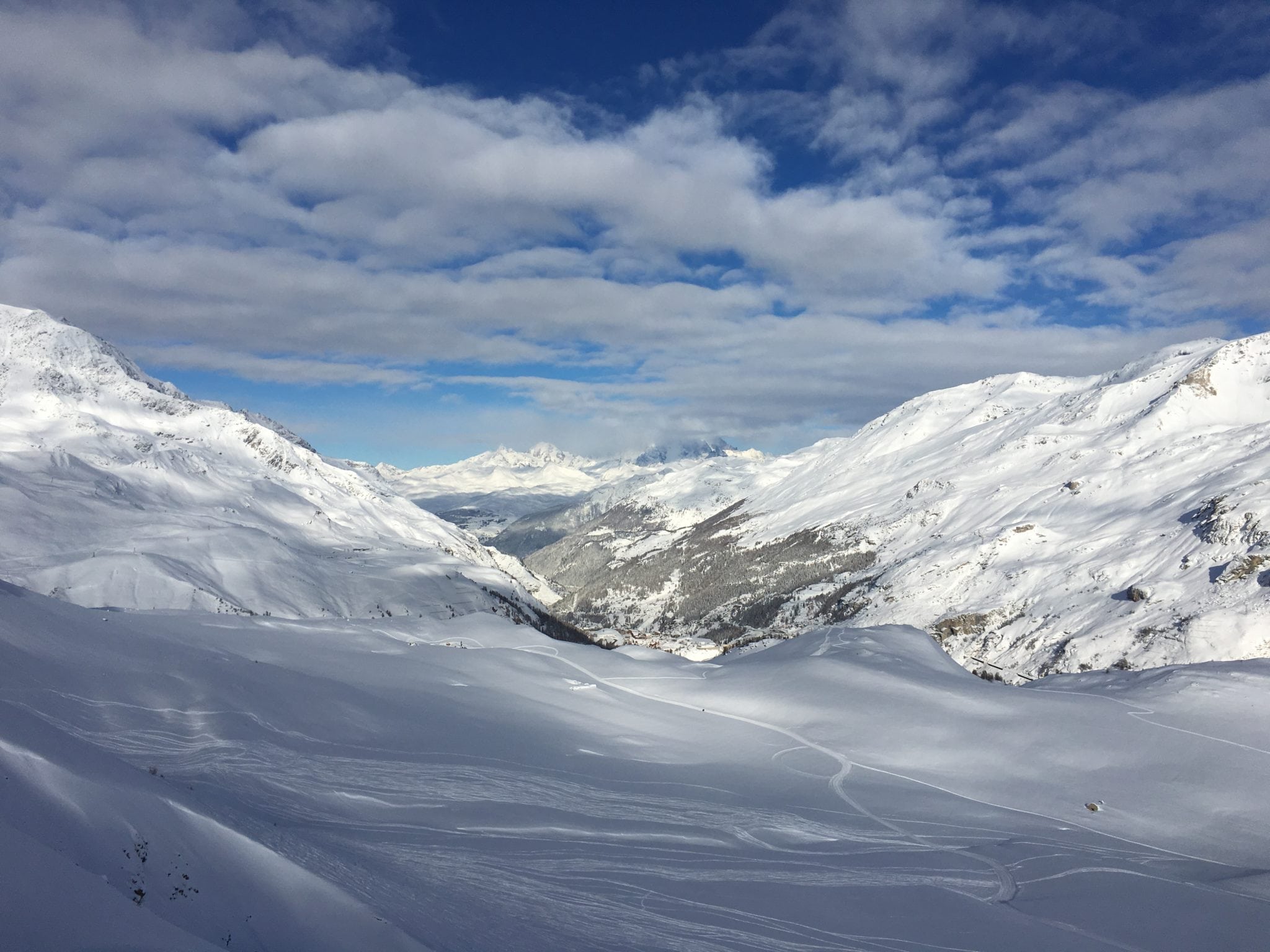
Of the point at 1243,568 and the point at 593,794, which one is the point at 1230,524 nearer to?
the point at 1243,568

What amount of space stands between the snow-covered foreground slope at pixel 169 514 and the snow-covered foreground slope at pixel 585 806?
46.9 m

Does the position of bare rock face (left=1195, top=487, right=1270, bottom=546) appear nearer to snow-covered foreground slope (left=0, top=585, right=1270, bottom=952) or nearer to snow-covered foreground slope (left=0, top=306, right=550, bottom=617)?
snow-covered foreground slope (left=0, top=585, right=1270, bottom=952)

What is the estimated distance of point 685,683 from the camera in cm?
2914

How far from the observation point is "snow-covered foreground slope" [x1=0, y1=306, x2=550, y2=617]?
61.5 m

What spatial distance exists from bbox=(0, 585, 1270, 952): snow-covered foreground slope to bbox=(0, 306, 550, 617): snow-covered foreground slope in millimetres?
46895

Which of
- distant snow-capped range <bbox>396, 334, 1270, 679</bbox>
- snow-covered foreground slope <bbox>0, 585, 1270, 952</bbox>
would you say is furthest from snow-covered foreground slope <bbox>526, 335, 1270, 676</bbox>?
snow-covered foreground slope <bbox>0, 585, 1270, 952</bbox>

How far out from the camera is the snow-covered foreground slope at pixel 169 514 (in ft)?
202

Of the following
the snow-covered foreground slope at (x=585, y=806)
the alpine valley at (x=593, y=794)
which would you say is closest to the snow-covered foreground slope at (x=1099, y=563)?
Answer: the alpine valley at (x=593, y=794)

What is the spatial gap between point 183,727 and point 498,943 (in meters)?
8.50

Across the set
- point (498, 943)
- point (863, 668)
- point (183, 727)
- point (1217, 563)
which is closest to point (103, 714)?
point (183, 727)

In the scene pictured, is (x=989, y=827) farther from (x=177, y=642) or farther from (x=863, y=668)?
(x=177, y=642)

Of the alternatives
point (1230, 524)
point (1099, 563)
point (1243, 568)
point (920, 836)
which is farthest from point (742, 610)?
point (920, 836)

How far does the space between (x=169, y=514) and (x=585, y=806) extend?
9540 cm

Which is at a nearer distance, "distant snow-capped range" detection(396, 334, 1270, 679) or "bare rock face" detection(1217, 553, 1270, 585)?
"distant snow-capped range" detection(396, 334, 1270, 679)
